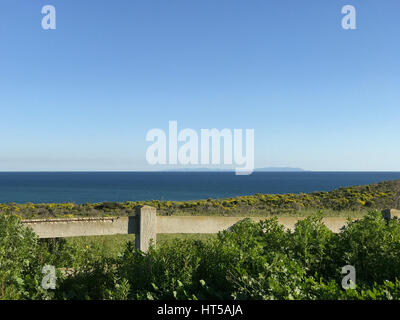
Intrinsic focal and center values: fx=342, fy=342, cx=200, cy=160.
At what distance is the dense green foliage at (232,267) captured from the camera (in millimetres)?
3445

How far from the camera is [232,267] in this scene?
373 cm

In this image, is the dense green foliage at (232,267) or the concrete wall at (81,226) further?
the concrete wall at (81,226)

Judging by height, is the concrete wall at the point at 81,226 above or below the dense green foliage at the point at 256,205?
above

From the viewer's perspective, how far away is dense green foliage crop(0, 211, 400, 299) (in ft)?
11.3

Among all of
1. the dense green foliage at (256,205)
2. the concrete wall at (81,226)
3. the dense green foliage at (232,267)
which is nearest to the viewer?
the dense green foliage at (232,267)
